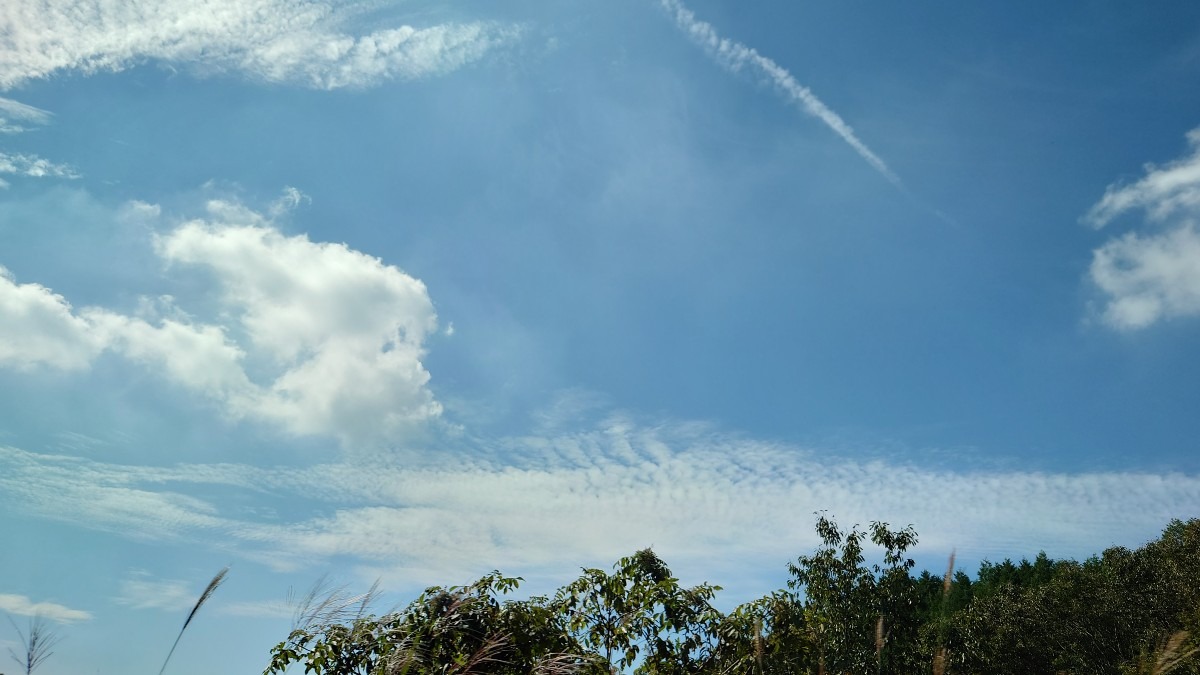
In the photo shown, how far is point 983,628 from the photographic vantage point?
3769 cm

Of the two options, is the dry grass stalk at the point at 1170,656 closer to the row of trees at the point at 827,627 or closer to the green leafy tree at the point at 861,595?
the row of trees at the point at 827,627

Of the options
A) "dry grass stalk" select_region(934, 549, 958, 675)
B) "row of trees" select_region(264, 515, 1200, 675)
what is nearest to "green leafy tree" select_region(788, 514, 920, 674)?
"row of trees" select_region(264, 515, 1200, 675)

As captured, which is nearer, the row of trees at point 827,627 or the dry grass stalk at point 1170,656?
the dry grass stalk at point 1170,656

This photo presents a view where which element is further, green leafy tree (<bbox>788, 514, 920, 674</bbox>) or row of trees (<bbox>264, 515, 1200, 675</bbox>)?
green leafy tree (<bbox>788, 514, 920, 674</bbox>)

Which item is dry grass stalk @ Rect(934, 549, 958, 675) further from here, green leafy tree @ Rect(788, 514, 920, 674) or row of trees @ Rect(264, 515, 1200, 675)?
green leafy tree @ Rect(788, 514, 920, 674)

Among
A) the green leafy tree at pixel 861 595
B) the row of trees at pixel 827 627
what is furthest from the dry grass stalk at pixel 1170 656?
the green leafy tree at pixel 861 595

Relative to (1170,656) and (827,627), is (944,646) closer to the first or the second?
(1170,656)

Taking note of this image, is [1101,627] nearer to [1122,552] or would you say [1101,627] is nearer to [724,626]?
[1122,552]

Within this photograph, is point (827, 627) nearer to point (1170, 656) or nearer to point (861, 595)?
point (861, 595)

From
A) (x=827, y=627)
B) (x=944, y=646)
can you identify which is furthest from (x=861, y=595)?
(x=944, y=646)

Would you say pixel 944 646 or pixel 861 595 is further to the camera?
pixel 861 595

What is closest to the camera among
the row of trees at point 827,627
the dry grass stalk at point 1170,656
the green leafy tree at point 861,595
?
the dry grass stalk at point 1170,656

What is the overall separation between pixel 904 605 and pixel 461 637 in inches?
777

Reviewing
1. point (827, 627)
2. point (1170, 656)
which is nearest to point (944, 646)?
point (1170, 656)
